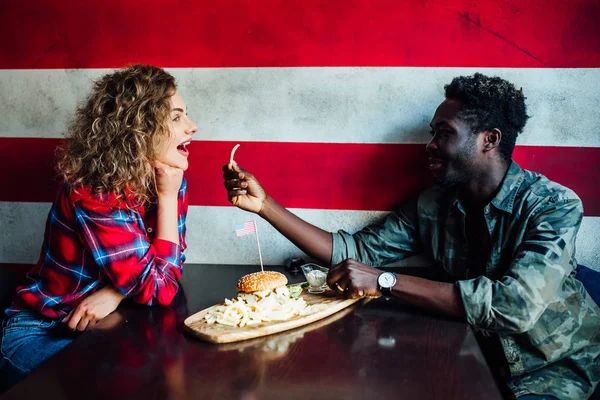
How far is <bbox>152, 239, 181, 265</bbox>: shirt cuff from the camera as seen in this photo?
185cm

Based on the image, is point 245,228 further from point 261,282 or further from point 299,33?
point 299,33

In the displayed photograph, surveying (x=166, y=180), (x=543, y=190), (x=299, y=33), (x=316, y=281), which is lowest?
(x=316, y=281)

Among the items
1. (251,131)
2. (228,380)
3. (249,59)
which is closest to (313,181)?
(251,131)

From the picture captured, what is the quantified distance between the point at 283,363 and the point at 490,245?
3.30 feet

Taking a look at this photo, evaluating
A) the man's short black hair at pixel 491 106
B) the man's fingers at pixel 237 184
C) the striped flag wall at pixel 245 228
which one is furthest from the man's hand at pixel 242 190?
the man's short black hair at pixel 491 106

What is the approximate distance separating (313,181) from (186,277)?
2.24ft

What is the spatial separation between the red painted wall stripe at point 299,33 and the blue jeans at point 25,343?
1180mm

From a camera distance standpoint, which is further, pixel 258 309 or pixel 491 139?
pixel 491 139

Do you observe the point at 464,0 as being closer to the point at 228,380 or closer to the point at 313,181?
the point at 313,181

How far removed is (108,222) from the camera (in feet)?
5.62

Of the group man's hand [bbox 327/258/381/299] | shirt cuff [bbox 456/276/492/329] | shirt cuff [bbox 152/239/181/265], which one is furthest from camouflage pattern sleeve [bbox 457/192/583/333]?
shirt cuff [bbox 152/239/181/265]

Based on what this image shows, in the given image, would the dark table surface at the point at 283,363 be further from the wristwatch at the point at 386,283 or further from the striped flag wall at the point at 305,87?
the striped flag wall at the point at 305,87

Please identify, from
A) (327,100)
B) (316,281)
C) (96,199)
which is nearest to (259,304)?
(316,281)

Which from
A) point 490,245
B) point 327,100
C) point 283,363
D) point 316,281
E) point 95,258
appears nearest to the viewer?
point 283,363
